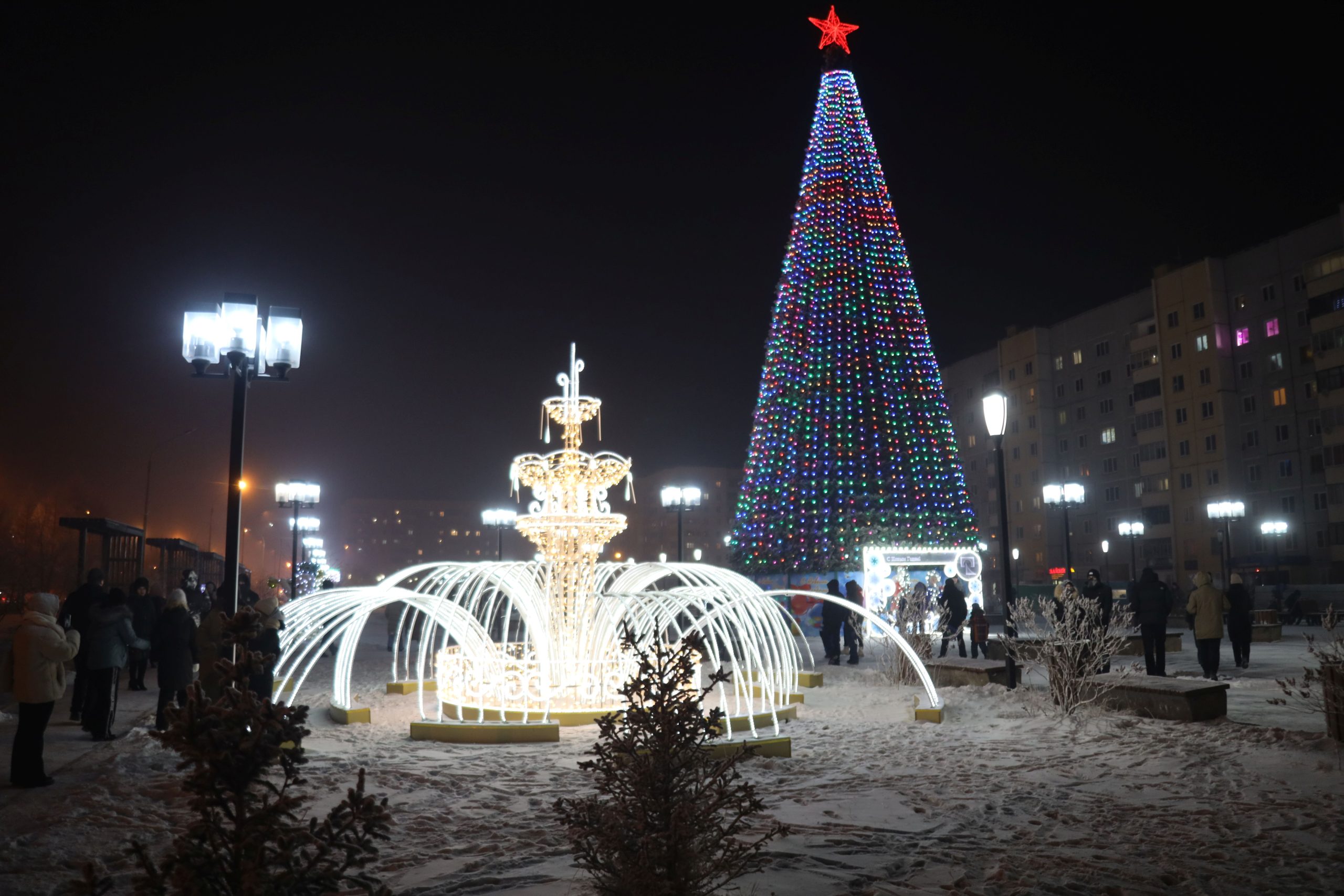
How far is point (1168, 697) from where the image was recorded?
32.7 feet

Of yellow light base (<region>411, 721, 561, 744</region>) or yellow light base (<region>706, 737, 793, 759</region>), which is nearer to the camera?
yellow light base (<region>706, 737, 793, 759</region>)

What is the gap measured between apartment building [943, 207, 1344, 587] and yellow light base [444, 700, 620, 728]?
3108 cm

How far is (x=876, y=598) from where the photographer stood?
89.1 ft

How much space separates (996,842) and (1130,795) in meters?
1.81

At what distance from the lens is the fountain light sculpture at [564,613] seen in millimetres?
10797

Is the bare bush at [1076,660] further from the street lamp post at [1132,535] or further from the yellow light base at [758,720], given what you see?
the street lamp post at [1132,535]

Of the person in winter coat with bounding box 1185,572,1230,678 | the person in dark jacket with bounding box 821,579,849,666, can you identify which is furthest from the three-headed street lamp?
the person in winter coat with bounding box 1185,572,1230,678

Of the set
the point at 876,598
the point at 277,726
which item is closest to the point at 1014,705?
the point at 277,726

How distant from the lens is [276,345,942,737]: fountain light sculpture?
10.8 metres

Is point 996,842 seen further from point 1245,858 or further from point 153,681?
point 153,681

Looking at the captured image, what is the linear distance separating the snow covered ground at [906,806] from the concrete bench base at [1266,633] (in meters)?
11.8

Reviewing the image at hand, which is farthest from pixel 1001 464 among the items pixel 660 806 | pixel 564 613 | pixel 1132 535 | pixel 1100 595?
pixel 1132 535

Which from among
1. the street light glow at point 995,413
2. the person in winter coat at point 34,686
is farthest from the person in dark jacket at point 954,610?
the person in winter coat at point 34,686

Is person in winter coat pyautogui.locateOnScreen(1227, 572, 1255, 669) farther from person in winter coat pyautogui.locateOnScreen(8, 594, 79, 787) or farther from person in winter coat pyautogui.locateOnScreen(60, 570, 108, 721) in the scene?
person in winter coat pyautogui.locateOnScreen(60, 570, 108, 721)
